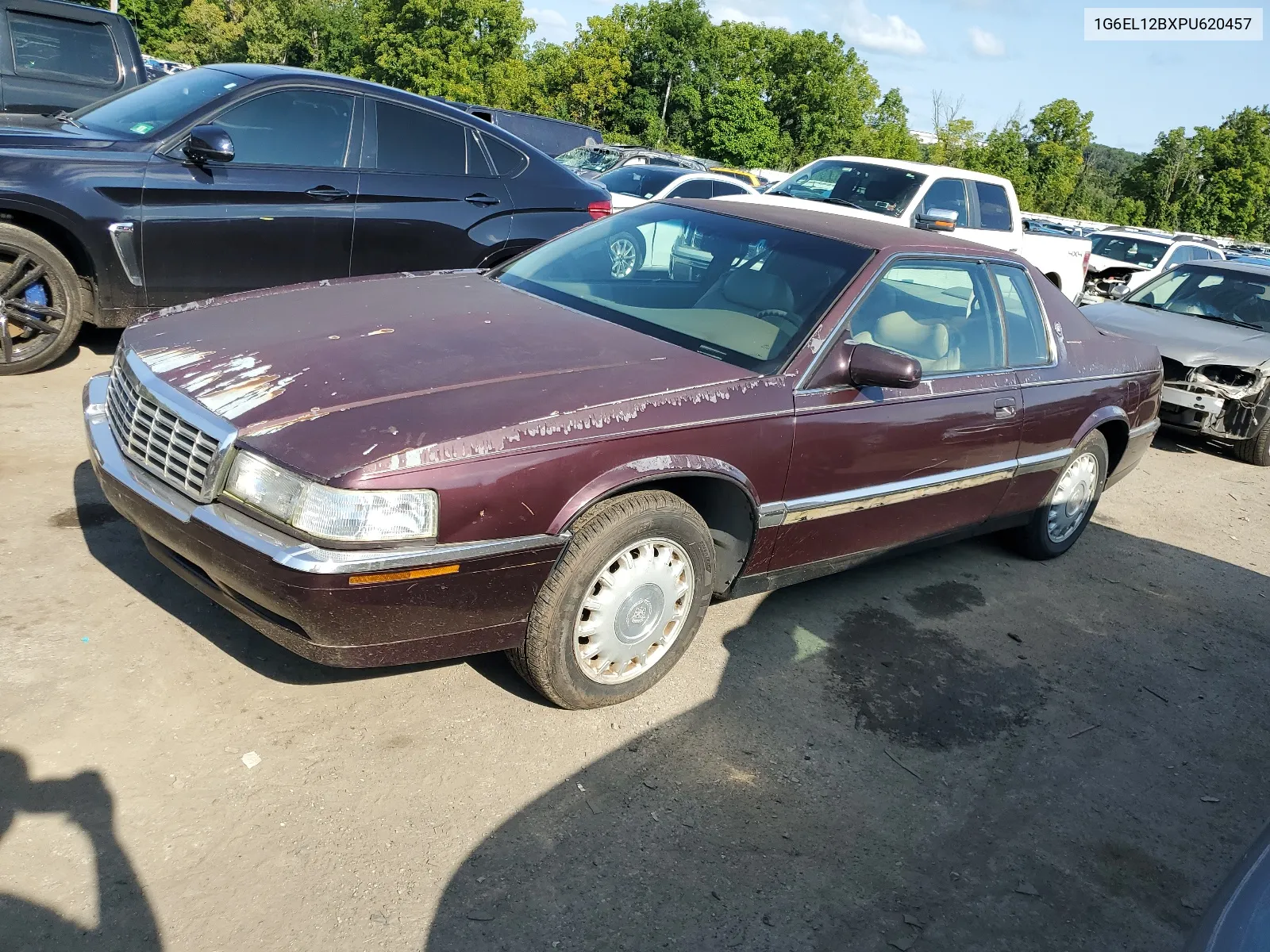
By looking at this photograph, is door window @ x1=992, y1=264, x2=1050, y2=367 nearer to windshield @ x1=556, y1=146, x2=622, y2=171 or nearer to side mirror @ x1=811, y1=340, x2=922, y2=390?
side mirror @ x1=811, y1=340, x2=922, y2=390

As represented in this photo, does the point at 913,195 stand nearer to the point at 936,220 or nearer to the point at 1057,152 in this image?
the point at 936,220

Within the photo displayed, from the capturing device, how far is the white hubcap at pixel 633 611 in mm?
3080

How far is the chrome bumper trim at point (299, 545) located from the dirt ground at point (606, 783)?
23.7 inches

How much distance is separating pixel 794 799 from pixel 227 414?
2010 millimetres

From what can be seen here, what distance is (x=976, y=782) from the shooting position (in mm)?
3232

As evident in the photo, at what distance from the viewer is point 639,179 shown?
1313 centimetres

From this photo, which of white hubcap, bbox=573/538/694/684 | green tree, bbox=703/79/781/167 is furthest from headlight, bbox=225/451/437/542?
green tree, bbox=703/79/781/167

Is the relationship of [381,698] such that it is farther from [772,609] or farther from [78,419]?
[78,419]

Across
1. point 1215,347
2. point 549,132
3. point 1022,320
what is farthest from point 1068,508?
point 549,132

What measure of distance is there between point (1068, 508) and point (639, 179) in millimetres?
9249

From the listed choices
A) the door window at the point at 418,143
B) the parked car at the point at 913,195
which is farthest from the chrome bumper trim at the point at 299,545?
the parked car at the point at 913,195

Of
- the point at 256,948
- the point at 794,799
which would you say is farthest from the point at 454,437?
the point at 794,799

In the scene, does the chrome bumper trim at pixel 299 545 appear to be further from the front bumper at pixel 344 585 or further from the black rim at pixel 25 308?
the black rim at pixel 25 308

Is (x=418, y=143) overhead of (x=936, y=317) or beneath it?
overhead
